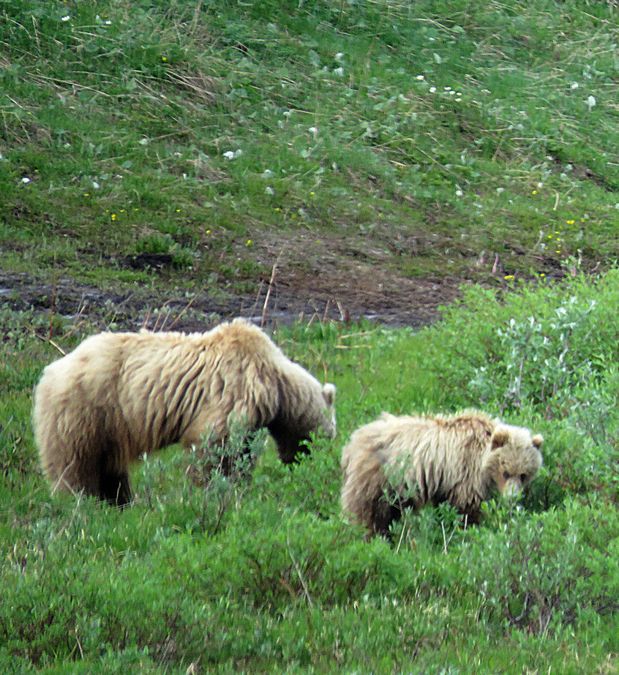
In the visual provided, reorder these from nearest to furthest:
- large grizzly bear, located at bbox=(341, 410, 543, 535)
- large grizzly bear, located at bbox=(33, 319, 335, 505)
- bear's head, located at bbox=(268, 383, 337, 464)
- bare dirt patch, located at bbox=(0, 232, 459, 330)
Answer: large grizzly bear, located at bbox=(341, 410, 543, 535) → large grizzly bear, located at bbox=(33, 319, 335, 505) → bear's head, located at bbox=(268, 383, 337, 464) → bare dirt patch, located at bbox=(0, 232, 459, 330)

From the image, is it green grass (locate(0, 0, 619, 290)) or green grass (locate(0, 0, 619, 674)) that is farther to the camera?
green grass (locate(0, 0, 619, 290))

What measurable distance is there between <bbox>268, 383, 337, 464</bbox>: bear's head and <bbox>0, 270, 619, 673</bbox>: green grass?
146mm

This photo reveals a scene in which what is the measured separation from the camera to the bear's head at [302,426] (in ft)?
25.9

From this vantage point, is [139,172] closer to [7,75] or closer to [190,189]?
[190,189]

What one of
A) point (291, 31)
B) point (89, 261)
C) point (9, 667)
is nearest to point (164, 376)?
point (9, 667)

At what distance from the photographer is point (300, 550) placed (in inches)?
233

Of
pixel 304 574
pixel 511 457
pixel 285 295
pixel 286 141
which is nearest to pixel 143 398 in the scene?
pixel 304 574

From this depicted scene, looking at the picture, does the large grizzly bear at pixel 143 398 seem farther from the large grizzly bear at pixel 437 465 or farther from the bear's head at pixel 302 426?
the large grizzly bear at pixel 437 465

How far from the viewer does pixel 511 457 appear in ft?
24.0

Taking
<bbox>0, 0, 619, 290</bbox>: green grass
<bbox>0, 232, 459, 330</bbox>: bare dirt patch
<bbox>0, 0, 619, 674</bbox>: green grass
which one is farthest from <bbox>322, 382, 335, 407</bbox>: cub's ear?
<bbox>0, 0, 619, 290</bbox>: green grass

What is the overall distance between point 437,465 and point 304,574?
1.78 meters

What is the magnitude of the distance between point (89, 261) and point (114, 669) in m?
10.0

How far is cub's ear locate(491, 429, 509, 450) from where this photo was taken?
7.32 m

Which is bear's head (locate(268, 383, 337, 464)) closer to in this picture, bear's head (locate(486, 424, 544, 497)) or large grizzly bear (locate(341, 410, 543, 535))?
large grizzly bear (locate(341, 410, 543, 535))
